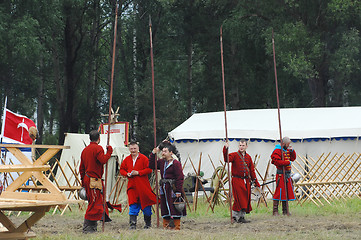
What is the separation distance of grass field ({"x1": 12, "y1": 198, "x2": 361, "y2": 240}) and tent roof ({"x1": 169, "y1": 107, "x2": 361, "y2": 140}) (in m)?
3.14

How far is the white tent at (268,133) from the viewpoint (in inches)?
578

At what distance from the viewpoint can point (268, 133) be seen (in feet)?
48.3

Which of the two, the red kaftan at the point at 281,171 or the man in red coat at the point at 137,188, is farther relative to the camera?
the red kaftan at the point at 281,171

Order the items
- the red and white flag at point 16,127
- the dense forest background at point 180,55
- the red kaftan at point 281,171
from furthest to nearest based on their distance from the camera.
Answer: the dense forest background at point 180,55 → the red and white flag at point 16,127 → the red kaftan at point 281,171

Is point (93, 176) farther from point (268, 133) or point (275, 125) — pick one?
point (275, 125)

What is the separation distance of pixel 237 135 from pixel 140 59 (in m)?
12.3

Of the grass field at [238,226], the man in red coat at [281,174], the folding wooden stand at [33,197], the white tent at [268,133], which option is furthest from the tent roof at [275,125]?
the folding wooden stand at [33,197]

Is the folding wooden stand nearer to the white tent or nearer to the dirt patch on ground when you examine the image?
the dirt patch on ground

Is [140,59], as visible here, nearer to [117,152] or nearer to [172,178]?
[117,152]

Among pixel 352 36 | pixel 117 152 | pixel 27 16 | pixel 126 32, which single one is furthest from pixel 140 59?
pixel 117 152

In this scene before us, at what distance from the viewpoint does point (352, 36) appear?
65.9 ft

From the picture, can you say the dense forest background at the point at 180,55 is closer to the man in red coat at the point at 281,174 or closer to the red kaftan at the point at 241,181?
the man in red coat at the point at 281,174

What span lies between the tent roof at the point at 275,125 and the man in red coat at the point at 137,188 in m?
6.62

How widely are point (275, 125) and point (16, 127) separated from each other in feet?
20.6
